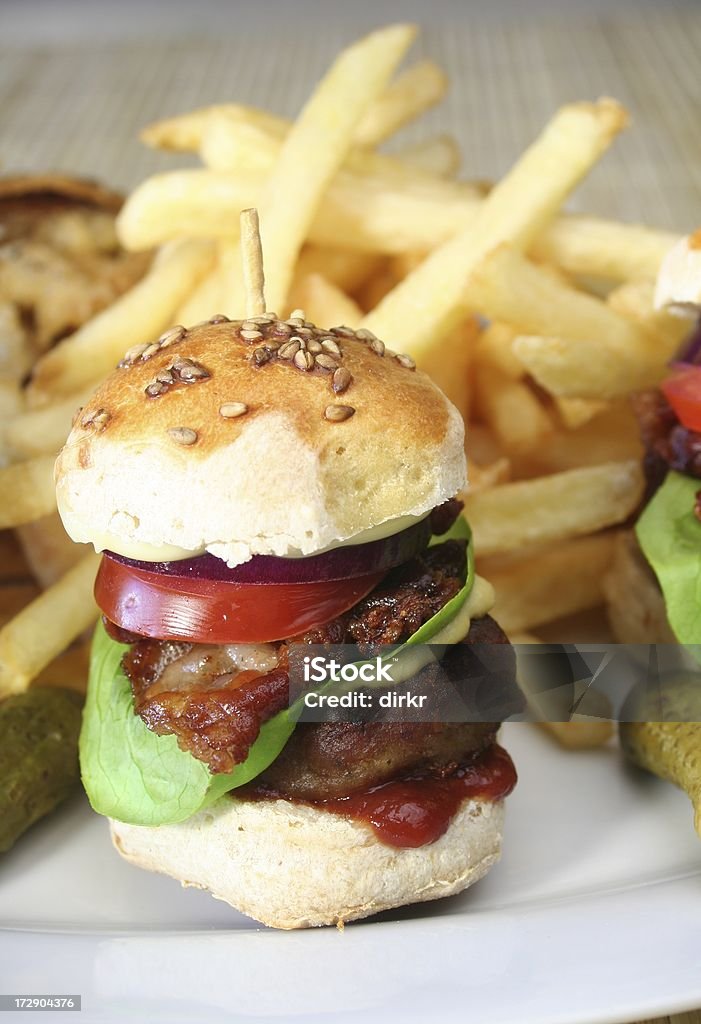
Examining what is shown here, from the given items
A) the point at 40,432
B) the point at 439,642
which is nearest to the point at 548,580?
the point at 439,642

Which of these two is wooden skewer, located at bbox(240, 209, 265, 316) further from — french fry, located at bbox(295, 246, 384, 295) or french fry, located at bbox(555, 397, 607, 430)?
french fry, located at bbox(555, 397, 607, 430)

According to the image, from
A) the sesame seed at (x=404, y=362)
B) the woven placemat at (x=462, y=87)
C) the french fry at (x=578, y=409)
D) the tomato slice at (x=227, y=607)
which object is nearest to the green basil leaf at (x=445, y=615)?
the tomato slice at (x=227, y=607)

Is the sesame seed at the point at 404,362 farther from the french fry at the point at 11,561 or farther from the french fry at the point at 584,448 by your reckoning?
the french fry at the point at 11,561

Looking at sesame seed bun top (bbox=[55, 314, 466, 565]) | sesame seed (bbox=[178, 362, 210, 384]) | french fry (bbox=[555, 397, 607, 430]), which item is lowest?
french fry (bbox=[555, 397, 607, 430])

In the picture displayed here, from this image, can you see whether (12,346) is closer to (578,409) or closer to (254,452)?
(578,409)

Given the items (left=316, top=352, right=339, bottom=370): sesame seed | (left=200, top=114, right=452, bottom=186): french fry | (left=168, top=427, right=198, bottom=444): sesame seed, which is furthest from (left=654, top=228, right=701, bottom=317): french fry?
(left=168, top=427, right=198, bottom=444): sesame seed

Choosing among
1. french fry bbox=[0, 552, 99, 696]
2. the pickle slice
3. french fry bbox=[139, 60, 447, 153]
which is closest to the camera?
the pickle slice
